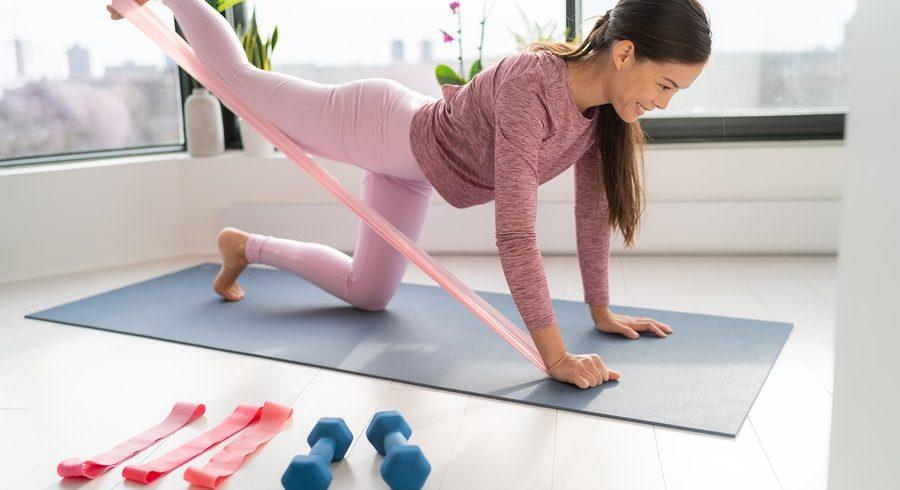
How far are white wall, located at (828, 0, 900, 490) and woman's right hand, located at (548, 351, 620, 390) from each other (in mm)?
813

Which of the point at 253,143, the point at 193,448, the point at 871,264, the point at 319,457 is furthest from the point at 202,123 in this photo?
the point at 871,264

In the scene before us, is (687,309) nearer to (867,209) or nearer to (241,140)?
(867,209)

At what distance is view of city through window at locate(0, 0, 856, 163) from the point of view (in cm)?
314

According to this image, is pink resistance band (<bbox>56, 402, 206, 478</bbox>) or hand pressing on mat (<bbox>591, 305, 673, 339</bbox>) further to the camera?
hand pressing on mat (<bbox>591, 305, 673, 339</bbox>)

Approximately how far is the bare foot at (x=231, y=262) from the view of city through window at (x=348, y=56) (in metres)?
1.08

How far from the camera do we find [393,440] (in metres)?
1.46

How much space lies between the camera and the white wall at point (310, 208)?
301cm

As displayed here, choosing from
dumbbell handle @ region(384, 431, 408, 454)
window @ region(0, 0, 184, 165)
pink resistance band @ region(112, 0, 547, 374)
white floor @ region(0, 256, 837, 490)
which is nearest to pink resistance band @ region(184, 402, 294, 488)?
white floor @ region(0, 256, 837, 490)

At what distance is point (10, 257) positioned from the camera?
2.93 metres

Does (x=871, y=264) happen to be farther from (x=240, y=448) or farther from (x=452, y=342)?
(x=452, y=342)

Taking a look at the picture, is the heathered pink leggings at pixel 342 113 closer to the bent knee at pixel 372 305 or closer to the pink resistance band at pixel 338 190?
the pink resistance band at pixel 338 190

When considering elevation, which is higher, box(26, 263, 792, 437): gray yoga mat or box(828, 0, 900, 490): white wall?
box(828, 0, 900, 490): white wall

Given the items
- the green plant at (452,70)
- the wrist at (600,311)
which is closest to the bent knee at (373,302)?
the wrist at (600,311)

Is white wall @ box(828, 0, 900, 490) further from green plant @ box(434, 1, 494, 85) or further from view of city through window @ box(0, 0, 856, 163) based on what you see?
view of city through window @ box(0, 0, 856, 163)
